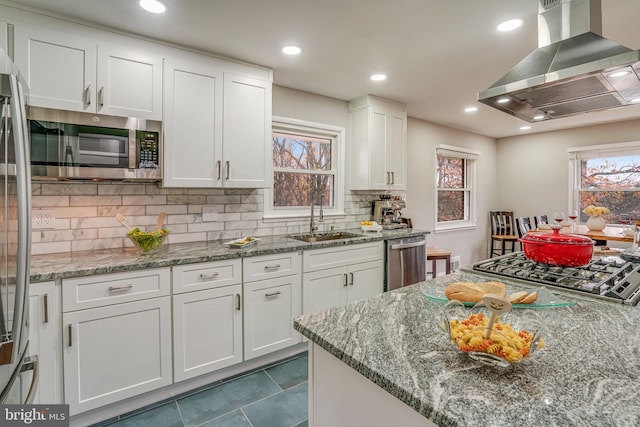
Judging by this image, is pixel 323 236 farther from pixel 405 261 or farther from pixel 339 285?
pixel 405 261

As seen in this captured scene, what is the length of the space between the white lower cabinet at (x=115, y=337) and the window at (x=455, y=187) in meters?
4.17

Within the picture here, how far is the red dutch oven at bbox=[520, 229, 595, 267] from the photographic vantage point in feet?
5.12

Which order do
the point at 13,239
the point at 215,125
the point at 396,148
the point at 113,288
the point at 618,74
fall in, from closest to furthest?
the point at 13,239 < the point at 618,74 < the point at 113,288 < the point at 215,125 < the point at 396,148

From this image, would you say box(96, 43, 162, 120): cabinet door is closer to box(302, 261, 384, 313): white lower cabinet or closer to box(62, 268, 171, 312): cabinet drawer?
box(62, 268, 171, 312): cabinet drawer

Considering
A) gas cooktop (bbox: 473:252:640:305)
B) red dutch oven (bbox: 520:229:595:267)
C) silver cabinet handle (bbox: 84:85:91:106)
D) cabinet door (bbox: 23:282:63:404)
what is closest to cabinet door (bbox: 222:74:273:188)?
silver cabinet handle (bbox: 84:85:91:106)

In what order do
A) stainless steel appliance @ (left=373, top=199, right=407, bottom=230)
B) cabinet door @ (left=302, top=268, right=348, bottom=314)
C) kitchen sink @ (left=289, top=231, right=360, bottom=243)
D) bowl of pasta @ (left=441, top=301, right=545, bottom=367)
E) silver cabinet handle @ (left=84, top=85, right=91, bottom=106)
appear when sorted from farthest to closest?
stainless steel appliance @ (left=373, top=199, right=407, bottom=230)
kitchen sink @ (left=289, top=231, right=360, bottom=243)
cabinet door @ (left=302, top=268, right=348, bottom=314)
silver cabinet handle @ (left=84, top=85, right=91, bottom=106)
bowl of pasta @ (left=441, top=301, right=545, bottom=367)

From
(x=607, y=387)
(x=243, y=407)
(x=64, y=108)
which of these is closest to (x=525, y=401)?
(x=607, y=387)

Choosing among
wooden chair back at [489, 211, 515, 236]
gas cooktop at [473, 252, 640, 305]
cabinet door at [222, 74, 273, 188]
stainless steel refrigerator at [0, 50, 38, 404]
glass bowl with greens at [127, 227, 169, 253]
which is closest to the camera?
stainless steel refrigerator at [0, 50, 38, 404]

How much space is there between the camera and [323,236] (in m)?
3.39

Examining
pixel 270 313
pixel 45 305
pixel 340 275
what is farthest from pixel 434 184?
pixel 45 305

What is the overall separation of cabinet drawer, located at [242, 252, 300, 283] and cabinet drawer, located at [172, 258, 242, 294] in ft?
0.21

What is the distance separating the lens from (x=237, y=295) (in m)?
2.41

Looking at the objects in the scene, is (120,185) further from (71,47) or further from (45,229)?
(71,47)

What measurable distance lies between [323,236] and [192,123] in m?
1.63
